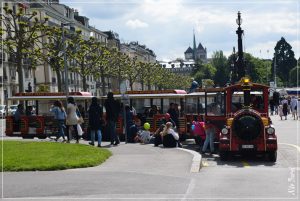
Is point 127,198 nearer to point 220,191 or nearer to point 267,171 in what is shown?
point 220,191

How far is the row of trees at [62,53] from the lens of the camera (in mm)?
47000

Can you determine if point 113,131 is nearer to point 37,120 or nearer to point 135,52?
point 37,120

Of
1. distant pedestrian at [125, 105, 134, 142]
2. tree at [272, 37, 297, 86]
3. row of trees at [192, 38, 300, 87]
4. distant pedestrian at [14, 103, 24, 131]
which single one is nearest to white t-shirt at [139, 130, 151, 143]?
distant pedestrian at [125, 105, 134, 142]

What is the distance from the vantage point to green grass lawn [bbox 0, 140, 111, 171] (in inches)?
551

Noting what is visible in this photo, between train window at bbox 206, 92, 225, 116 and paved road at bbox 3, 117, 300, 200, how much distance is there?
327 cm

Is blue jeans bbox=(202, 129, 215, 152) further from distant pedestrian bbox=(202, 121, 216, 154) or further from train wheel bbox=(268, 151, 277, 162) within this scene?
train wheel bbox=(268, 151, 277, 162)

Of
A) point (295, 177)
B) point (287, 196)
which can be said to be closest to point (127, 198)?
point (287, 196)

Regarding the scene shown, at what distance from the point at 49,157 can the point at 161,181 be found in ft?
15.3

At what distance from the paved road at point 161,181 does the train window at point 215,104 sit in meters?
3.27

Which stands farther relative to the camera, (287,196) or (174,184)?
(174,184)

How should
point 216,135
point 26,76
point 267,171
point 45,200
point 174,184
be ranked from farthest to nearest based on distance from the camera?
point 26,76 → point 216,135 → point 267,171 → point 174,184 → point 45,200

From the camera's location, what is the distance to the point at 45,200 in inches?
384

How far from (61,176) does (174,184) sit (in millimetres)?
2752

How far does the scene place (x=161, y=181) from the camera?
39.0 ft
